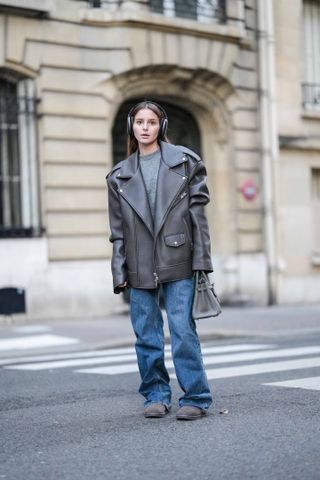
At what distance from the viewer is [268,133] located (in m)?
17.8

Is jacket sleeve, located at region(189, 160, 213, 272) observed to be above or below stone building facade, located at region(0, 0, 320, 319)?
below

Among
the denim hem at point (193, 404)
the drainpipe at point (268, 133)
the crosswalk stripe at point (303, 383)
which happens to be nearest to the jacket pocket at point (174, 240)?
the denim hem at point (193, 404)

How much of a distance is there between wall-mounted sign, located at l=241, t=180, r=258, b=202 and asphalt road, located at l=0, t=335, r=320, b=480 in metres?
9.47

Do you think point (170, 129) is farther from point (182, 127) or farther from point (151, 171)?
point (151, 171)

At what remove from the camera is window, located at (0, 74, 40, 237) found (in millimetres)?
14789

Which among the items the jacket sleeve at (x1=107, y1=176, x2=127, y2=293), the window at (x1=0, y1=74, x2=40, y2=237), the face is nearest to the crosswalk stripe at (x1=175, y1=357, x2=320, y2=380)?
the jacket sleeve at (x1=107, y1=176, x2=127, y2=293)

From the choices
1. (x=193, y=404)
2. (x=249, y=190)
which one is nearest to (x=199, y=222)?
(x=193, y=404)

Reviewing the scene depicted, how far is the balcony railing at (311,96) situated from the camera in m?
19.0

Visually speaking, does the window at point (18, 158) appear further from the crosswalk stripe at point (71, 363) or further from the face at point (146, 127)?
the face at point (146, 127)

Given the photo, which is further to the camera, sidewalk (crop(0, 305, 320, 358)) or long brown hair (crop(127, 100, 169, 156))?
sidewalk (crop(0, 305, 320, 358))

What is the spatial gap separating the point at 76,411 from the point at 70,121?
9742 millimetres

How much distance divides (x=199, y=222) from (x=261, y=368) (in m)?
2.74

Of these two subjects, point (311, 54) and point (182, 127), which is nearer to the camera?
point (182, 127)

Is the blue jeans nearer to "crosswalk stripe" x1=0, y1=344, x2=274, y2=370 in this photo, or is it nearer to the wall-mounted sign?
"crosswalk stripe" x1=0, y1=344, x2=274, y2=370
